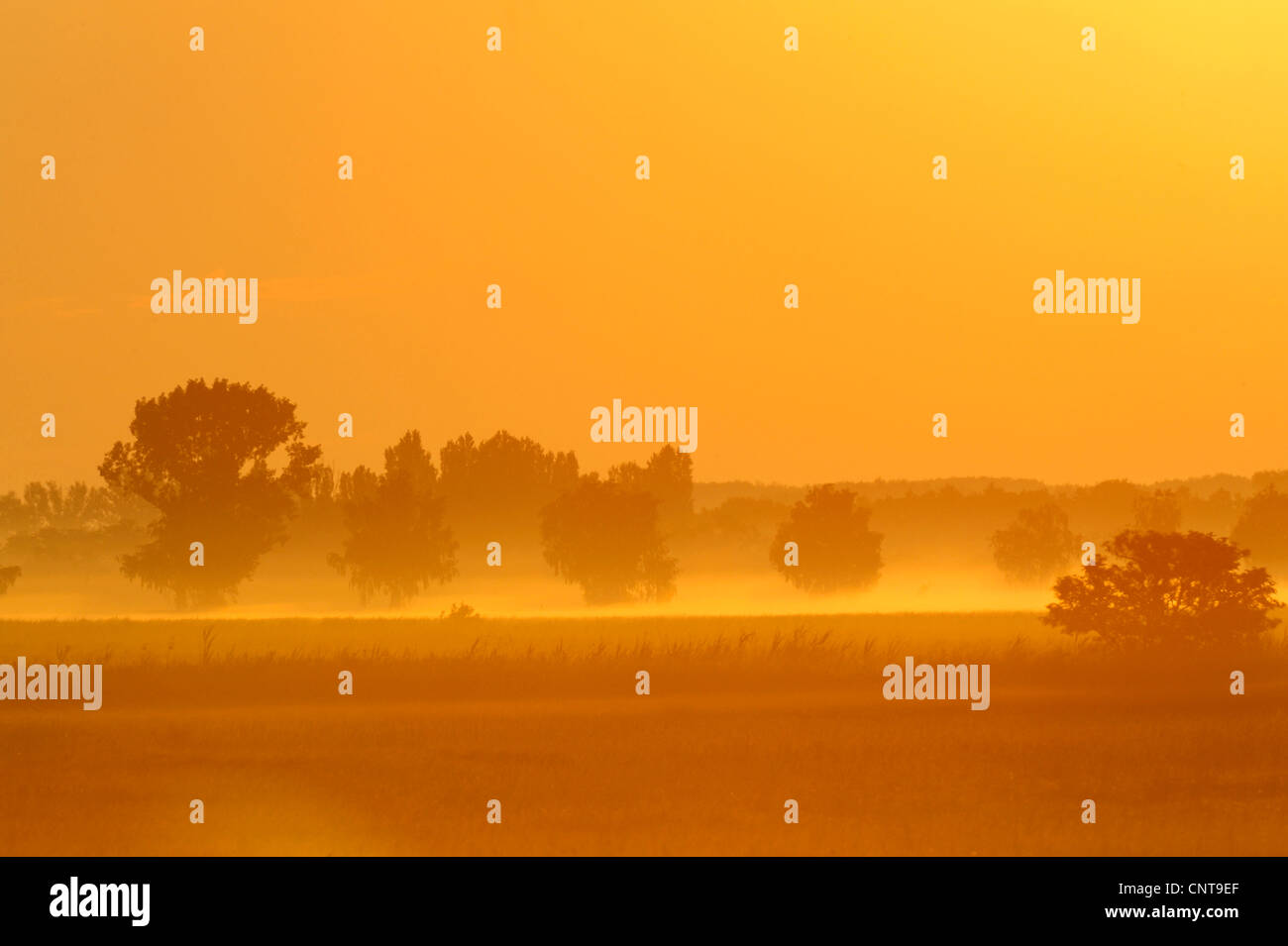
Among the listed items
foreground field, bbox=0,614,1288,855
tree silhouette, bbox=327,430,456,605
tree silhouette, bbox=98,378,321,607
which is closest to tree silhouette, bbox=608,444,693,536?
tree silhouette, bbox=327,430,456,605

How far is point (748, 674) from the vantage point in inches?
1261

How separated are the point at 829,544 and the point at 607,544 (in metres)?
15.9

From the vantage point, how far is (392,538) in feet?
265

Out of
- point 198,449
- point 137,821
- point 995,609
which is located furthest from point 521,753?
point 198,449

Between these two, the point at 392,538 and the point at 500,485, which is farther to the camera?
the point at 500,485

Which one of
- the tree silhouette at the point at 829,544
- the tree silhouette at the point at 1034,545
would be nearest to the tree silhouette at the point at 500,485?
the tree silhouette at the point at 829,544

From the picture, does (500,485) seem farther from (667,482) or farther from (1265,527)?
(1265,527)

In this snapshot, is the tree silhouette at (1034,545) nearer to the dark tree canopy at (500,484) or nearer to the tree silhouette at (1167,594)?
the dark tree canopy at (500,484)

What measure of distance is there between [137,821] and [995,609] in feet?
131

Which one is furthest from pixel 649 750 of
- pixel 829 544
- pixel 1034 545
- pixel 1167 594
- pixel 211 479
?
pixel 1034 545

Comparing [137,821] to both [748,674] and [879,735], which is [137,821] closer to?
[879,735]

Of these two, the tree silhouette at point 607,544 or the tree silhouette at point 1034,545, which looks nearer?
the tree silhouette at point 607,544

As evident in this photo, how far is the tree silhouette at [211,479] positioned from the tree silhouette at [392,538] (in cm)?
635

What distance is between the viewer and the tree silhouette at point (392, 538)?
7919cm
